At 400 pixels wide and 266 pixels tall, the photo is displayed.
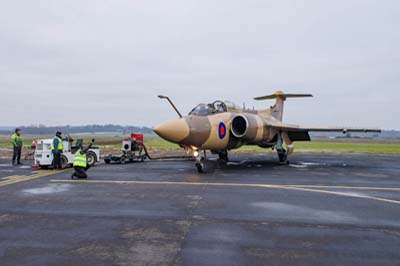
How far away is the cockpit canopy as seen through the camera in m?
15.0

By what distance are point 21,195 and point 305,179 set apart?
10.0m

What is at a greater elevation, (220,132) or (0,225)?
(220,132)

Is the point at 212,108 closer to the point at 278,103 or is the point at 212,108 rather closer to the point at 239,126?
the point at 239,126

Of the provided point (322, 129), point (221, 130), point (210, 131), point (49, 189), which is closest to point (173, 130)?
point (210, 131)

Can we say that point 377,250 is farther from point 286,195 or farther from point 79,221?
point 79,221

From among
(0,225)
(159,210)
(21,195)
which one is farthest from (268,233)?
(21,195)

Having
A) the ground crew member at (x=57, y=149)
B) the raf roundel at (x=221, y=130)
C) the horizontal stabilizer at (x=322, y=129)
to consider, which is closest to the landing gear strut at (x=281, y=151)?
the horizontal stabilizer at (x=322, y=129)

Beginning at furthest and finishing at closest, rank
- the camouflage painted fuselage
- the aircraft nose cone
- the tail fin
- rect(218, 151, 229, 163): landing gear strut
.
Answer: the tail fin, rect(218, 151, 229, 163): landing gear strut, the camouflage painted fuselage, the aircraft nose cone

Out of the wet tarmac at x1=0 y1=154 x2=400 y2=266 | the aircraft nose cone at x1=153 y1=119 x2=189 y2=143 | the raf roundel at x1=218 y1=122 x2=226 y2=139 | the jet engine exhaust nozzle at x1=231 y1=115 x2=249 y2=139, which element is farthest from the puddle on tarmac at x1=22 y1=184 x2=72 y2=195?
the jet engine exhaust nozzle at x1=231 y1=115 x2=249 y2=139

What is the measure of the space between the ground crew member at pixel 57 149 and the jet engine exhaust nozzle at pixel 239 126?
A: 27.4ft

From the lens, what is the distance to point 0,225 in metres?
6.20

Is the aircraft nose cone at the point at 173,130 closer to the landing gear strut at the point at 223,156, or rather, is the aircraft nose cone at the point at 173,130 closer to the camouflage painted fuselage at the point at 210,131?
the camouflage painted fuselage at the point at 210,131

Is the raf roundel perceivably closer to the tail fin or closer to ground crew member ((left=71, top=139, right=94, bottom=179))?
ground crew member ((left=71, top=139, right=94, bottom=179))

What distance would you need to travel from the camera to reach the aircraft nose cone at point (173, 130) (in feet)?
44.4
